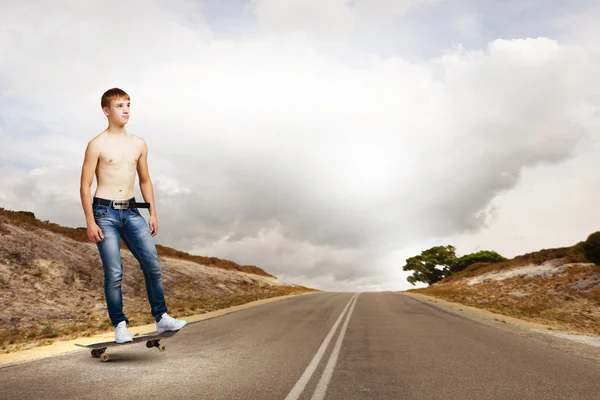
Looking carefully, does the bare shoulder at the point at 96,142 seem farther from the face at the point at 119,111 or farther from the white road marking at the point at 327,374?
the white road marking at the point at 327,374

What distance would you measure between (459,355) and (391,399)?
348 centimetres

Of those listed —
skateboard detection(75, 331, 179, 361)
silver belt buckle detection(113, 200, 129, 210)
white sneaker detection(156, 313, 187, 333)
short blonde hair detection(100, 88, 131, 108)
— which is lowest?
skateboard detection(75, 331, 179, 361)

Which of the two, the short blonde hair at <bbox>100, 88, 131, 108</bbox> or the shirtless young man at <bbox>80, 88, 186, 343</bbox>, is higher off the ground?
the short blonde hair at <bbox>100, 88, 131, 108</bbox>

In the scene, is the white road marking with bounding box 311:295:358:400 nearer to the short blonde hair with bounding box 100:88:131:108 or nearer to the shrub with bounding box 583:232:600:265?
the short blonde hair with bounding box 100:88:131:108

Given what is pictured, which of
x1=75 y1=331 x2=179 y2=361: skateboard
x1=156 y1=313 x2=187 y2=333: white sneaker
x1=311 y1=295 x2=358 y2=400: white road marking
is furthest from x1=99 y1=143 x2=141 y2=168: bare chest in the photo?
x1=311 y1=295 x2=358 y2=400: white road marking

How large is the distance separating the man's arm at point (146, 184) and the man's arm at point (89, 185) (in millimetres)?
477

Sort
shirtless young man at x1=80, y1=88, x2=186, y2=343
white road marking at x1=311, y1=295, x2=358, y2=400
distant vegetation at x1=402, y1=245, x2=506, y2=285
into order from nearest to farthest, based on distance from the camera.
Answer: shirtless young man at x1=80, y1=88, x2=186, y2=343 < white road marking at x1=311, y1=295, x2=358, y2=400 < distant vegetation at x1=402, y1=245, x2=506, y2=285

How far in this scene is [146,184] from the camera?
16.6ft

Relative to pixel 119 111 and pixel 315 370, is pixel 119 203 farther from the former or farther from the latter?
pixel 315 370

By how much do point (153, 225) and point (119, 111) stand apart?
4.41 ft

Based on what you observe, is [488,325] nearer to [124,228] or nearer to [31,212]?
[124,228]

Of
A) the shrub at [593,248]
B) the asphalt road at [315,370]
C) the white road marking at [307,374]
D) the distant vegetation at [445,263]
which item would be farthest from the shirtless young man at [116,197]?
the distant vegetation at [445,263]

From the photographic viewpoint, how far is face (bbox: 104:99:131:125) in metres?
4.79

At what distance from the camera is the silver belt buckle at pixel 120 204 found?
477cm
